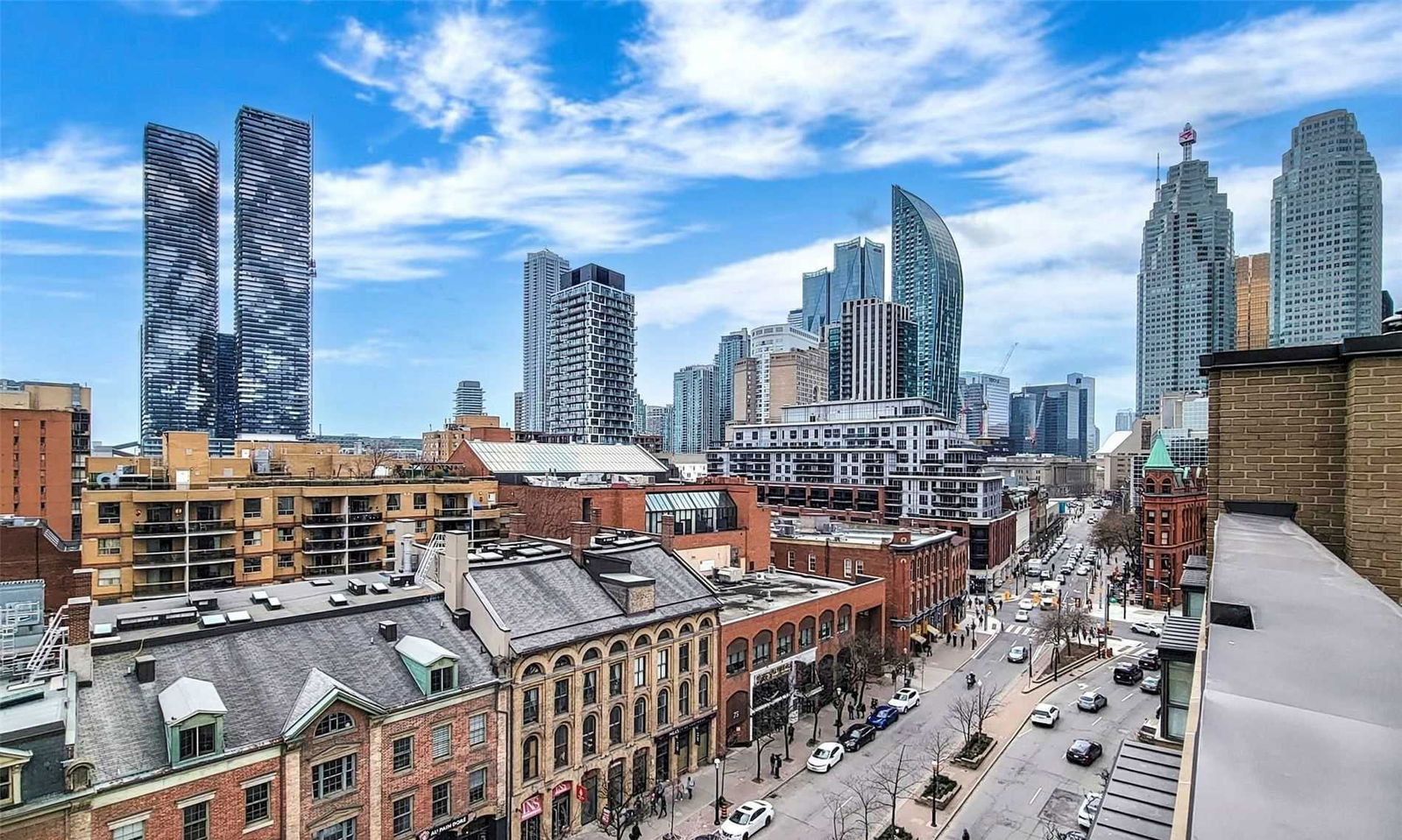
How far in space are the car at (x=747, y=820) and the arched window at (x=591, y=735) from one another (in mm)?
7402

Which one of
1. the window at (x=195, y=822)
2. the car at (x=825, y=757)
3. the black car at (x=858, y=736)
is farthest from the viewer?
the black car at (x=858, y=736)

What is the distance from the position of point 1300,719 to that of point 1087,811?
3449 centimetres

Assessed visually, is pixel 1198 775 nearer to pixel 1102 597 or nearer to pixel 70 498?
pixel 1102 597

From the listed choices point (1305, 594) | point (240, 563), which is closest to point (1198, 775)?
point (1305, 594)

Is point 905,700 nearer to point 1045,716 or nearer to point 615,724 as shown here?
point 1045,716

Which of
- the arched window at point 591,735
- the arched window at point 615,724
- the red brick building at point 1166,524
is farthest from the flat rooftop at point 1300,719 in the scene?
the red brick building at point 1166,524

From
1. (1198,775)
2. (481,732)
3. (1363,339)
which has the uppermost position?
(1363,339)

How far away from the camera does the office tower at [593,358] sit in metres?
176

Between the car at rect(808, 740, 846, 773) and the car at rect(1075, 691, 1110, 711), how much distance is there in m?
19.9

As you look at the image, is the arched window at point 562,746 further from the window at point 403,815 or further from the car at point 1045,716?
the car at point 1045,716

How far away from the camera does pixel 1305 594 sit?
8.97m

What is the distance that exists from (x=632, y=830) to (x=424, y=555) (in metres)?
18.7

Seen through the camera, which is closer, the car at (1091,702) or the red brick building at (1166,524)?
the car at (1091,702)

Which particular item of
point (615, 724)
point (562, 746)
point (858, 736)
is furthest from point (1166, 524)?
point (562, 746)
